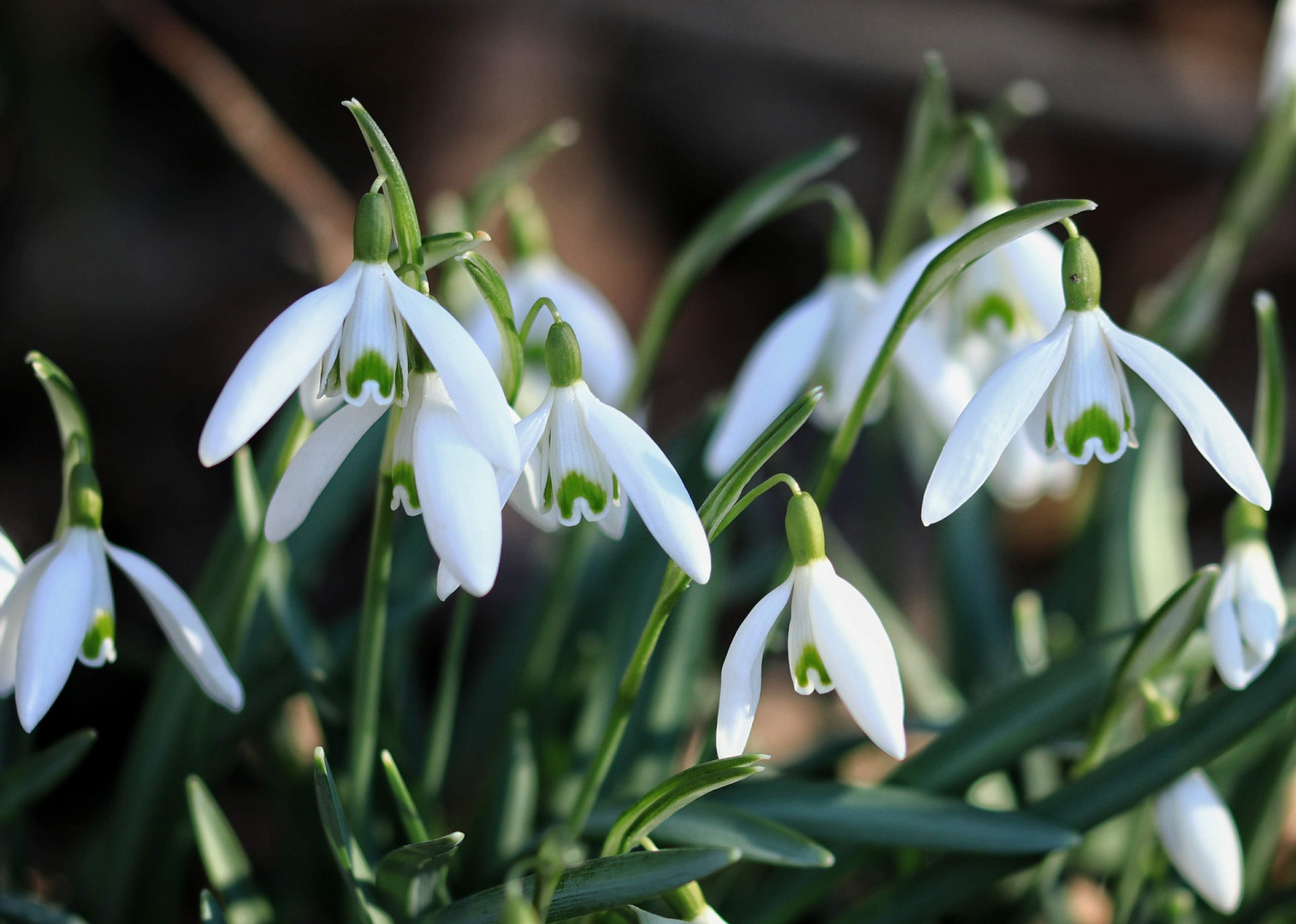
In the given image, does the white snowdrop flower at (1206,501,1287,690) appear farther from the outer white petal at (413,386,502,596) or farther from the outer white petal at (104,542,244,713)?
the outer white petal at (104,542,244,713)

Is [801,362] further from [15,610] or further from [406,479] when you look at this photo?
[15,610]

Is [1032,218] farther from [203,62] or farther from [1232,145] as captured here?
[1232,145]

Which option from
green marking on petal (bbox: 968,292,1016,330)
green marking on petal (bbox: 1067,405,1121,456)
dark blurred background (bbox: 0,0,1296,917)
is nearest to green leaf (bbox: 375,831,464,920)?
green marking on petal (bbox: 1067,405,1121,456)

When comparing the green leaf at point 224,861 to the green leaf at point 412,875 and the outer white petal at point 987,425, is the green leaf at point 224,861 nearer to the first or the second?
the green leaf at point 412,875

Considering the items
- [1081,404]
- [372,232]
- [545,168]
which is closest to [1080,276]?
[1081,404]

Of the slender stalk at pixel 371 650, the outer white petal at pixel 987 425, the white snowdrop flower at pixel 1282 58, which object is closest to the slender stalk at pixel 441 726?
the slender stalk at pixel 371 650

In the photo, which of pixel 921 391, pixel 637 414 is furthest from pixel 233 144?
pixel 921 391
